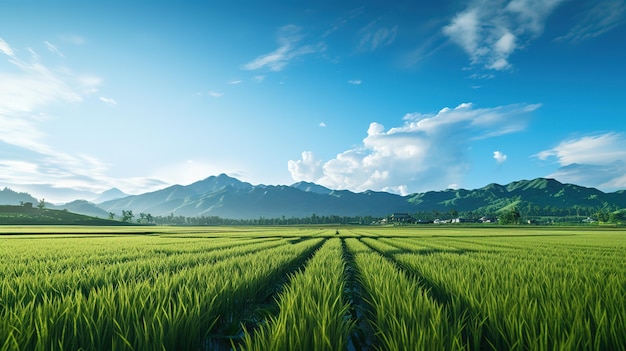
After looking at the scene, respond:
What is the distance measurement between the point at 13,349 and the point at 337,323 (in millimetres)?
2845

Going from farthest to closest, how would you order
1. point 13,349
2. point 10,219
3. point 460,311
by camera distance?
1. point 10,219
2. point 460,311
3. point 13,349

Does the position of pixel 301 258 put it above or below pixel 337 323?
below

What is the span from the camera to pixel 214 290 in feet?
16.3

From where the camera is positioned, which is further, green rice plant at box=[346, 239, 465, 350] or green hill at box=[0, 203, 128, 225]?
green hill at box=[0, 203, 128, 225]

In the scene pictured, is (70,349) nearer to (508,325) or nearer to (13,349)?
(13,349)

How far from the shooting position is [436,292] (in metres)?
6.26

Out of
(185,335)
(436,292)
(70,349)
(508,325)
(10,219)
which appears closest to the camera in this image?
(70,349)

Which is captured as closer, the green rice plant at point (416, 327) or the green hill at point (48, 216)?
the green rice plant at point (416, 327)

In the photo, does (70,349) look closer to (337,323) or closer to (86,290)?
(337,323)

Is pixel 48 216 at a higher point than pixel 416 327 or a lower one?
lower

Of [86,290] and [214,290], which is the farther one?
[86,290]

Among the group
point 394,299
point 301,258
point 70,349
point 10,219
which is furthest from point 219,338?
point 10,219


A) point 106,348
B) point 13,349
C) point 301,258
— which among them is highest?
point 13,349

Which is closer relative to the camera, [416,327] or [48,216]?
[416,327]
